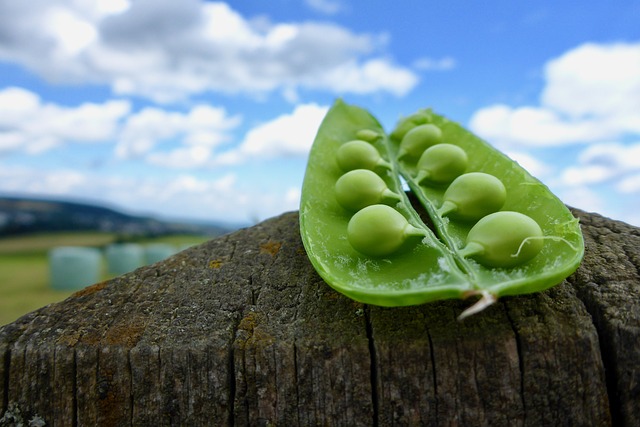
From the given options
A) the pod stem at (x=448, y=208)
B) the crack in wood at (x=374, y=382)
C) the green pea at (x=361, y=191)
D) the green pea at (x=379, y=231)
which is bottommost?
the crack in wood at (x=374, y=382)

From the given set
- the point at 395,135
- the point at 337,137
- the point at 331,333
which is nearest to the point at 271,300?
the point at 331,333

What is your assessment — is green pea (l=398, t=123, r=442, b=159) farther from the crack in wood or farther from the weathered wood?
the crack in wood

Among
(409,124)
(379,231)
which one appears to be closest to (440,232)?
(379,231)

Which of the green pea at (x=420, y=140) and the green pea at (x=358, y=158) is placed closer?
the green pea at (x=358, y=158)

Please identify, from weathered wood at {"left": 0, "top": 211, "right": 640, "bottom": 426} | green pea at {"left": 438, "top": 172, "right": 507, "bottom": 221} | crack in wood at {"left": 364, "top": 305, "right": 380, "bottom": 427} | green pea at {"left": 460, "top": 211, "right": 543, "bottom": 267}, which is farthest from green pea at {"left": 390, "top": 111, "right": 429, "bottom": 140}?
crack in wood at {"left": 364, "top": 305, "right": 380, "bottom": 427}

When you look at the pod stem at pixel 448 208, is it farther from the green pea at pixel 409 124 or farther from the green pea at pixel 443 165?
the green pea at pixel 409 124

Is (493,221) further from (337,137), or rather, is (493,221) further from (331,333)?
(337,137)

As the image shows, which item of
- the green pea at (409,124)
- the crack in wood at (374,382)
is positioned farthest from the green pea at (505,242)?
the green pea at (409,124)

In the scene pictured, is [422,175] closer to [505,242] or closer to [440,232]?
[440,232]
